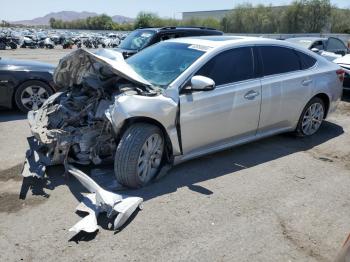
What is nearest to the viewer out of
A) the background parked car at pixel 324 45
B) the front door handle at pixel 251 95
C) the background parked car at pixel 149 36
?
the front door handle at pixel 251 95

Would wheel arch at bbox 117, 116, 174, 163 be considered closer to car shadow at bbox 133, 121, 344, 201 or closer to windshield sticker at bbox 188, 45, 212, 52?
car shadow at bbox 133, 121, 344, 201

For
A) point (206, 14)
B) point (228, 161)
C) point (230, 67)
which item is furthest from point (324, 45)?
point (206, 14)

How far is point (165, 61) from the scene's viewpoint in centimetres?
501

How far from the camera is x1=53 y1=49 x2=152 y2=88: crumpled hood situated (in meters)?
4.44

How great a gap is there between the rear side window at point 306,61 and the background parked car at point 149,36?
224 inches

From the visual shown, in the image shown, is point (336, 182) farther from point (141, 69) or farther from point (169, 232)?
point (141, 69)

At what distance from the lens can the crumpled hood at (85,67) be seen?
4441 mm

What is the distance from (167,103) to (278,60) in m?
2.15

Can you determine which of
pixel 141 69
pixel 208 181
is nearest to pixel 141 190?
pixel 208 181

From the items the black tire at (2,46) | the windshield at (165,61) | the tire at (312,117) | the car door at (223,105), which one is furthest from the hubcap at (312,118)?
the black tire at (2,46)

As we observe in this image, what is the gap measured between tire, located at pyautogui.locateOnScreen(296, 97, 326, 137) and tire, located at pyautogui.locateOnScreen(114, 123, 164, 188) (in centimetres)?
278

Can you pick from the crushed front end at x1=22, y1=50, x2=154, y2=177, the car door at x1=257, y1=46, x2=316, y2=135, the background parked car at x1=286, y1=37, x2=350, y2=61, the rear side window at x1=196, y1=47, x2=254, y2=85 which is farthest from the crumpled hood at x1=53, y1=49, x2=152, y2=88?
the background parked car at x1=286, y1=37, x2=350, y2=61

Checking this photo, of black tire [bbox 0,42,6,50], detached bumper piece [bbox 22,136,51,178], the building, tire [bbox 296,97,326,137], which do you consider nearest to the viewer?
detached bumper piece [bbox 22,136,51,178]

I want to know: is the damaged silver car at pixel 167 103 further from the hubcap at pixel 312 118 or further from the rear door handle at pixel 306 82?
the hubcap at pixel 312 118
